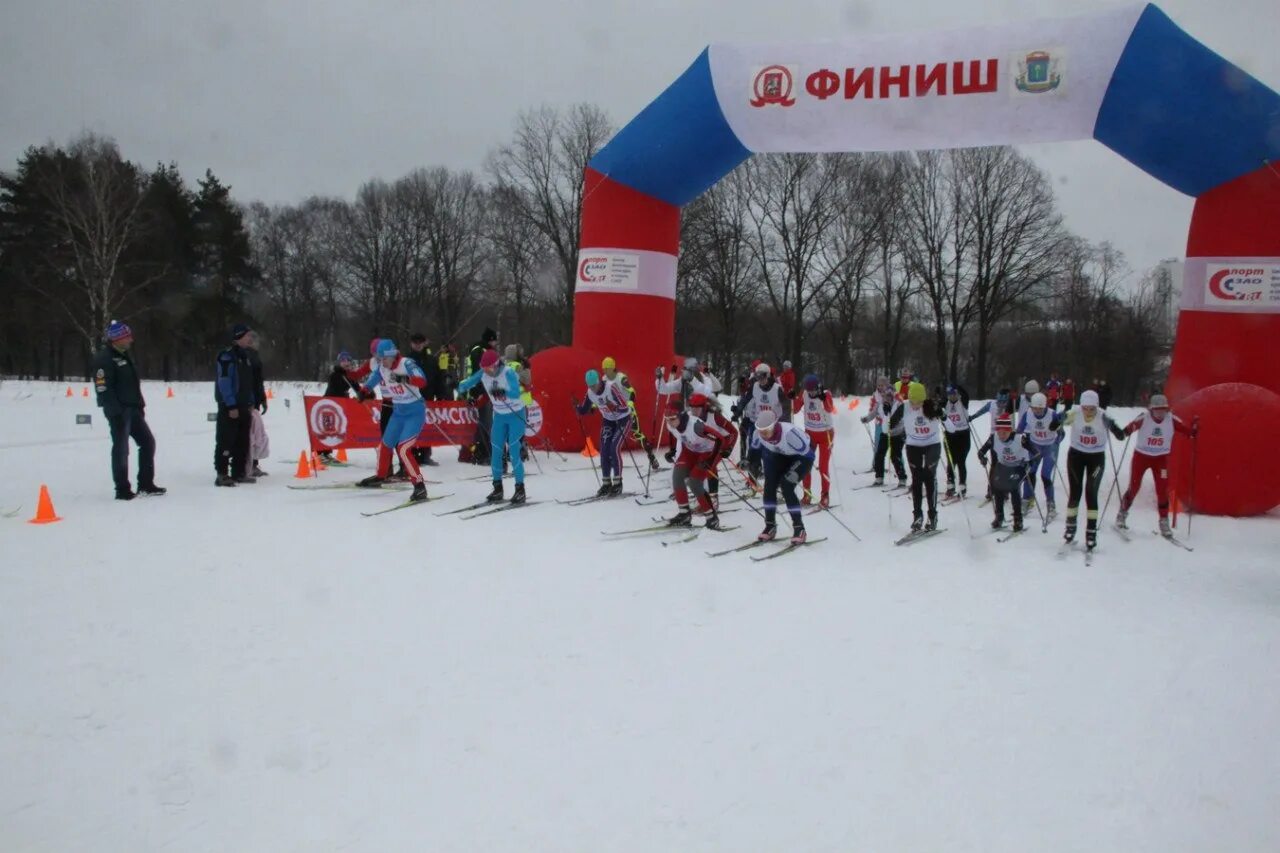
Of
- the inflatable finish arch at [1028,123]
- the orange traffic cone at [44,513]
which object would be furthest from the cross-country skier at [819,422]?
the orange traffic cone at [44,513]

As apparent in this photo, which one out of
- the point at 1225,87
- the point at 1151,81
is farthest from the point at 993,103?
the point at 1225,87

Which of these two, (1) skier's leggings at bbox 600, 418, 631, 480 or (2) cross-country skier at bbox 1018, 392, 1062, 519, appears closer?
(2) cross-country skier at bbox 1018, 392, 1062, 519

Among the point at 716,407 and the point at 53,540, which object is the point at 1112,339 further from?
the point at 53,540

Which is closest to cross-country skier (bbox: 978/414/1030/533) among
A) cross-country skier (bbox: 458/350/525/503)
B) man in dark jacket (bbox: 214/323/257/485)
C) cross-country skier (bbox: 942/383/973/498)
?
cross-country skier (bbox: 942/383/973/498)

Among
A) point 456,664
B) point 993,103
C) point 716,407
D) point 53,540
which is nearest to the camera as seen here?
point 456,664

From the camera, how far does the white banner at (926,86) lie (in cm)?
1080

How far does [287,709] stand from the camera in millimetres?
4164

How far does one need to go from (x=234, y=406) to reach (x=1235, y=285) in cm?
1315

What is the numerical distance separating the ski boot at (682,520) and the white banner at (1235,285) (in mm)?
7739

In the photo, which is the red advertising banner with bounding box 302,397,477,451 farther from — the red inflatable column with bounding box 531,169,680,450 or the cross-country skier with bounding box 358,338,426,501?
the red inflatable column with bounding box 531,169,680,450

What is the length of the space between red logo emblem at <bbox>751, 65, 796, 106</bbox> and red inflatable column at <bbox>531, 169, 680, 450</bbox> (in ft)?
9.27

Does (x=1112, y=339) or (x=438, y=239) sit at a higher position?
(x=438, y=239)

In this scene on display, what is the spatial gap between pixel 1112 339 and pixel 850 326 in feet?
50.7

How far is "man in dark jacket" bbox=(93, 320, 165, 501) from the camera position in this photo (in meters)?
8.93
